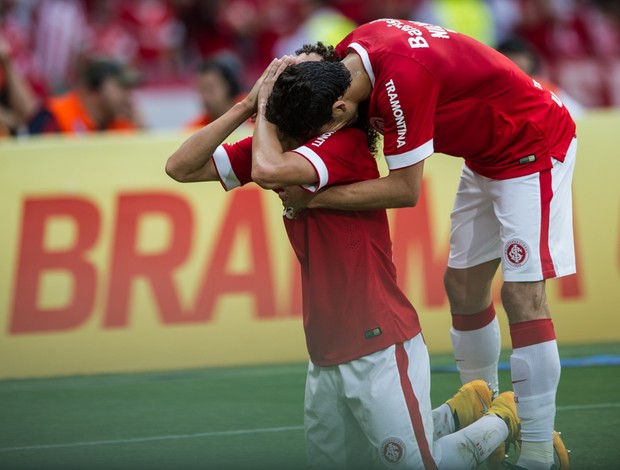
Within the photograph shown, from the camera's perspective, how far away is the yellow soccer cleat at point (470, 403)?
4.71 m

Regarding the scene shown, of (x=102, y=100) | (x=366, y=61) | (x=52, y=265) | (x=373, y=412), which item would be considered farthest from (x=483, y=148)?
(x=102, y=100)

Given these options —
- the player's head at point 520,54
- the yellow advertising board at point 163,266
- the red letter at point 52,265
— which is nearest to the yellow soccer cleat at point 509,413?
the yellow advertising board at point 163,266

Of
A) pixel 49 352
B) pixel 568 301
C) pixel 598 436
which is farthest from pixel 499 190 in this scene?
pixel 49 352

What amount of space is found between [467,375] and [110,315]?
8.69 feet

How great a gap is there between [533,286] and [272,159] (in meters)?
1.30

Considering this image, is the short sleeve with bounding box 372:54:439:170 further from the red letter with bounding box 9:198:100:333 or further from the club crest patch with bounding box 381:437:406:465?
the red letter with bounding box 9:198:100:333

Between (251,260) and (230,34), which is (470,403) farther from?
(230,34)

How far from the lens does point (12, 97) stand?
31.4 feet

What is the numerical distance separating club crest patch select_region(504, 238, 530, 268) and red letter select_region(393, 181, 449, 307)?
2512 mm

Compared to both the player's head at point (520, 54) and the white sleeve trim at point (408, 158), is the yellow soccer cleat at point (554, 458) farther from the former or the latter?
the player's head at point (520, 54)

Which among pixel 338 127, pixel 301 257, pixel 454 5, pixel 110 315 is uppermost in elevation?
pixel 454 5

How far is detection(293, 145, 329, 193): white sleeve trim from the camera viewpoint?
157 inches

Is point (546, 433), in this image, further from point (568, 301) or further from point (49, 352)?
point (49, 352)

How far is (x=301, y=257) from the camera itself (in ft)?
13.8
